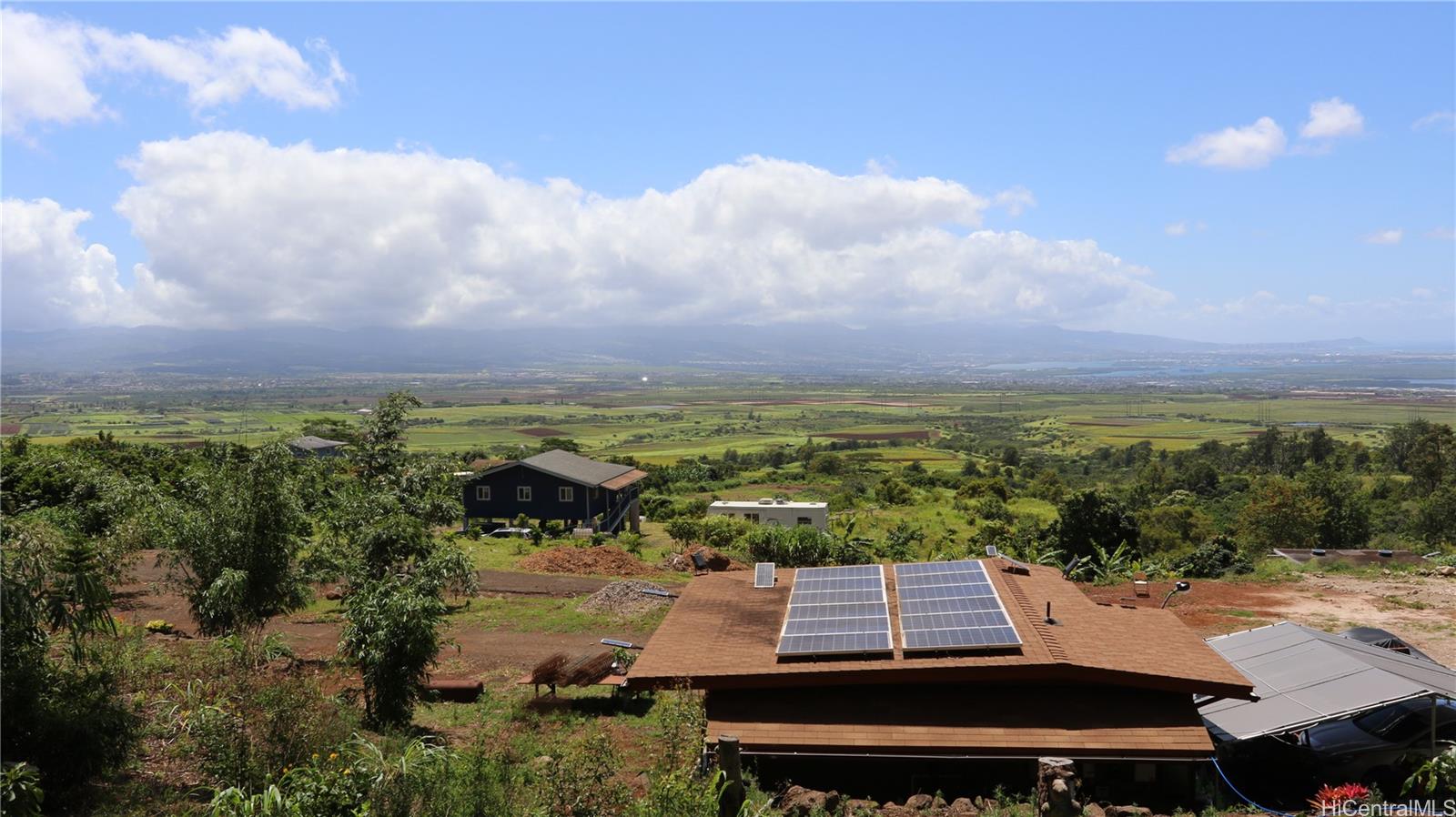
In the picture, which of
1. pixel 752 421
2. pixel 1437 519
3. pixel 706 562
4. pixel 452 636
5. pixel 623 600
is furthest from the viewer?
pixel 752 421

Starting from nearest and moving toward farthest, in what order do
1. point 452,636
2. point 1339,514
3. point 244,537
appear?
point 244,537
point 452,636
point 1339,514

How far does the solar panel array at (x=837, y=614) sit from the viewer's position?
36.8ft

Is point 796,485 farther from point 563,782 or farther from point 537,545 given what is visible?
point 563,782

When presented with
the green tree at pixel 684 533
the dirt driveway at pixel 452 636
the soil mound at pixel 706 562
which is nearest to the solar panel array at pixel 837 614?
the dirt driveway at pixel 452 636

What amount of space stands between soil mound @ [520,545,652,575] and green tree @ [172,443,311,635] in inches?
509

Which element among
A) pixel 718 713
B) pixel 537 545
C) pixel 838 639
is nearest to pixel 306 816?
pixel 718 713

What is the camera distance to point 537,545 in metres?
32.5

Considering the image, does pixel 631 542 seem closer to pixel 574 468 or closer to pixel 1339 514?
pixel 574 468

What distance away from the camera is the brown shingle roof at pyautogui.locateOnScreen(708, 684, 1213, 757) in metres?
9.81

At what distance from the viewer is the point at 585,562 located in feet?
91.4

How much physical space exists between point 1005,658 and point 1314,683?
173 inches

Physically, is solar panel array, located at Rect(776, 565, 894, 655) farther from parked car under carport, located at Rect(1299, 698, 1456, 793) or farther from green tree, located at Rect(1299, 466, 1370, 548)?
green tree, located at Rect(1299, 466, 1370, 548)

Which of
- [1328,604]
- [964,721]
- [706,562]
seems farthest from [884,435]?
[964,721]

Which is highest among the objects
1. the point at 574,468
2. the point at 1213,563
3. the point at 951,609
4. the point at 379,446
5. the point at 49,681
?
the point at 379,446
